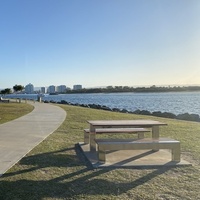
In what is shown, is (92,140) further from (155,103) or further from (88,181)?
(155,103)

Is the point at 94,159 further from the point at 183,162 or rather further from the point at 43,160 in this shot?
the point at 183,162

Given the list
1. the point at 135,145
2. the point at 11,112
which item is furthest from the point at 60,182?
the point at 11,112

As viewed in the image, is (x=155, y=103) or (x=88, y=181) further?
(x=155, y=103)

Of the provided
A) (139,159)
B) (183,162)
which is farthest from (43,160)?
(183,162)

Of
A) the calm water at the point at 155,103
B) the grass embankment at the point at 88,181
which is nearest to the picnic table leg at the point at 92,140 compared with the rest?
the grass embankment at the point at 88,181

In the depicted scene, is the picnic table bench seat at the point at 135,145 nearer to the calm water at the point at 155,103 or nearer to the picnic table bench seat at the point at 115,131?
the picnic table bench seat at the point at 115,131

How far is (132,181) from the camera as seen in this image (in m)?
5.00

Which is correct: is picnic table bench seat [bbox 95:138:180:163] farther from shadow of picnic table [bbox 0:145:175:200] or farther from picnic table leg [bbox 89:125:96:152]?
picnic table leg [bbox 89:125:96:152]

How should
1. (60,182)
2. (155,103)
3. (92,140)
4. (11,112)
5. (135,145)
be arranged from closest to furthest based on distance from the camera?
(60,182) → (135,145) → (92,140) → (11,112) → (155,103)

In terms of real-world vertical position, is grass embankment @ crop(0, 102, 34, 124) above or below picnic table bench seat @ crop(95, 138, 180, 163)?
below

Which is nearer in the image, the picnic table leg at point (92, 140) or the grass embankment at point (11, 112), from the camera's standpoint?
the picnic table leg at point (92, 140)

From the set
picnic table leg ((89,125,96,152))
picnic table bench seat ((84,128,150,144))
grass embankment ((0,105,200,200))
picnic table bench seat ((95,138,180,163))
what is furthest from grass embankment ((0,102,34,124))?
picnic table bench seat ((95,138,180,163))

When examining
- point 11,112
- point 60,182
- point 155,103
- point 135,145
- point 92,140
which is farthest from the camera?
point 155,103

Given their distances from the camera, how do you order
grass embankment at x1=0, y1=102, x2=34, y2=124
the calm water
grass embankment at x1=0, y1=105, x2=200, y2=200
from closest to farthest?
grass embankment at x1=0, y1=105, x2=200, y2=200 → grass embankment at x1=0, y1=102, x2=34, y2=124 → the calm water
